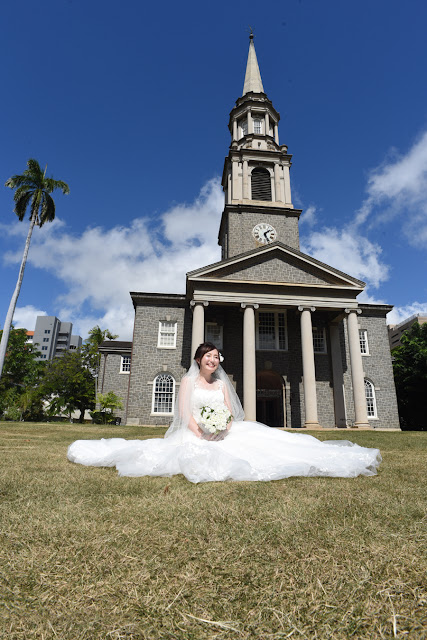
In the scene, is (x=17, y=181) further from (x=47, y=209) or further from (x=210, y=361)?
(x=210, y=361)

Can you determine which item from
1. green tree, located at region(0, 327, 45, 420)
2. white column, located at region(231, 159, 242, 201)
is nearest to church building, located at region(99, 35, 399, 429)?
white column, located at region(231, 159, 242, 201)

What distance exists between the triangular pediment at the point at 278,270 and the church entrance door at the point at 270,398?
731 cm

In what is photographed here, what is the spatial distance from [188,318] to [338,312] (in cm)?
1131

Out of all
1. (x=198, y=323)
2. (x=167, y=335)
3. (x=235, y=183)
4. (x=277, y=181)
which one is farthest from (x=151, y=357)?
(x=277, y=181)

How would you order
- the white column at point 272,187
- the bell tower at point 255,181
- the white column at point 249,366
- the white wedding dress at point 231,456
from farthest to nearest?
1. the white column at point 272,187
2. the bell tower at point 255,181
3. the white column at point 249,366
4. the white wedding dress at point 231,456

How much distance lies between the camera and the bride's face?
679 centimetres

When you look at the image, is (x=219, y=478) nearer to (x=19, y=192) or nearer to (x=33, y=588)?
(x=33, y=588)

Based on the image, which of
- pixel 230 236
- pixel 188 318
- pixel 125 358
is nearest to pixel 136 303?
pixel 188 318

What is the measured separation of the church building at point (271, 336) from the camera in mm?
24469

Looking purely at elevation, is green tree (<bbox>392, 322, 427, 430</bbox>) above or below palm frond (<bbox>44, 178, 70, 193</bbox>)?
below

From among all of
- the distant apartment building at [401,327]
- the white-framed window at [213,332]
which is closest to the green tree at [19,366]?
the white-framed window at [213,332]

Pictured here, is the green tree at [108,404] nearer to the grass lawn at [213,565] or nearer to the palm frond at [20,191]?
the palm frond at [20,191]

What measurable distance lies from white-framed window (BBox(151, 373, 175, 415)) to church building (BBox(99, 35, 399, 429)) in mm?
73

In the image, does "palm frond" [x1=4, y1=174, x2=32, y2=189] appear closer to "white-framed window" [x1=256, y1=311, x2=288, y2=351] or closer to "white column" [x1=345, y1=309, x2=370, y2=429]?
"white-framed window" [x1=256, y1=311, x2=288, y2=351]
